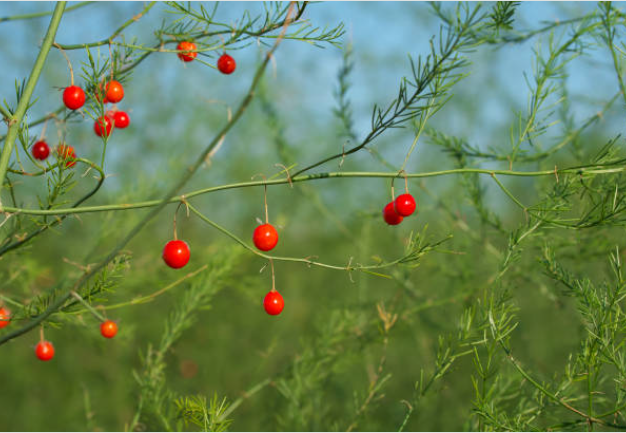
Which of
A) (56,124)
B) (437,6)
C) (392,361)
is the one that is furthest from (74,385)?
(437,6)

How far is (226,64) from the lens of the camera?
429 mm

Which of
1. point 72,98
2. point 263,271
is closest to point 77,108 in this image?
point 72,98

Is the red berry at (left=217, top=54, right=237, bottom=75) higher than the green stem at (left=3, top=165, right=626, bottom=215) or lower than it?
higher

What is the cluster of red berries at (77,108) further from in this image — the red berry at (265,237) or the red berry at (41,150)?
the red berry at (265,237)

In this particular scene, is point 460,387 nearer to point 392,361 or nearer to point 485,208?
point 392,361

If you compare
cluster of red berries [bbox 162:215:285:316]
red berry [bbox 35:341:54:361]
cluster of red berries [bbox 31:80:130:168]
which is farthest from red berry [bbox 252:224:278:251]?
red berry [bbox 35:341:54:361]

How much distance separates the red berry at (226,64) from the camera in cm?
43

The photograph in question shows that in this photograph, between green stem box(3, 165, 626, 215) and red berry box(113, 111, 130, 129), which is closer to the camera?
green stem box(3, 165, 626, 215)

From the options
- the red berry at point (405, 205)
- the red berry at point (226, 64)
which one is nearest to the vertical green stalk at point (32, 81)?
the red berry at point (226, 64)

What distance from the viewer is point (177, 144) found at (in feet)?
5.55

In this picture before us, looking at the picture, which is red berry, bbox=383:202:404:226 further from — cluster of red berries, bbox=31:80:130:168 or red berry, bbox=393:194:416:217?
cluster of red berries, bbox=31:80:130:168

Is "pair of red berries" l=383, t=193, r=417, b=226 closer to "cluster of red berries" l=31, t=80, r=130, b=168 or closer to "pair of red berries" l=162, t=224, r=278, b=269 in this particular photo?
"pair of red berries" l=162, t=224, r=278, b=269

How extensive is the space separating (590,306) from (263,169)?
5.68 ft

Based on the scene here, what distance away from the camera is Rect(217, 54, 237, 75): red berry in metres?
0.43
